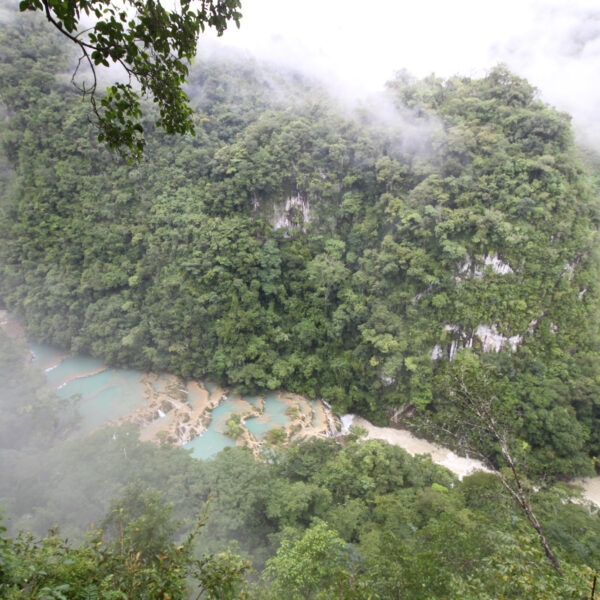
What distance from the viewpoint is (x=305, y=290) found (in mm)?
18516

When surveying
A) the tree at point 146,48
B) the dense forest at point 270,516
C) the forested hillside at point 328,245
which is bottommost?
the dense forest at point 270,516

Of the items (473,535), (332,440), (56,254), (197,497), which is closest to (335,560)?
(473,535)

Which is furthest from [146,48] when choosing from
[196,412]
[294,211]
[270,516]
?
[294,211]

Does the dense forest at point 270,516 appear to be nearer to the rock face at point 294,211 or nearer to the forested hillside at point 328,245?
the forested hillside at point 328,245

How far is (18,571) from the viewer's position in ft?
6.35

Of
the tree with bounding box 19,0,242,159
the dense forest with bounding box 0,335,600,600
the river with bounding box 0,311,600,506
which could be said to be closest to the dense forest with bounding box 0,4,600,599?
the dense forest with bounding box 0,335,600,600

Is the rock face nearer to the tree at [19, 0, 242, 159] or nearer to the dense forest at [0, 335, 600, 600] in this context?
the dense forest at [0, 335, 600, 600]

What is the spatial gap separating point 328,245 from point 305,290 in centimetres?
268

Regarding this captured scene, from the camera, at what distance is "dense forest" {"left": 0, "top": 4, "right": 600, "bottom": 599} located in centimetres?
951

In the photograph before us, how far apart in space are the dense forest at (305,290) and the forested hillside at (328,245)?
11cm

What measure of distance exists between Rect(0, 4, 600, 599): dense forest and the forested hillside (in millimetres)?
107

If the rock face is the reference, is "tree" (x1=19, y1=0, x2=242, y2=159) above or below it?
below

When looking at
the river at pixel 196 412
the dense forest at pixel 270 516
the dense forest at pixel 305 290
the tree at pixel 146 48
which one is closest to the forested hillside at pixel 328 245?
the dense forest at pixel 305 290

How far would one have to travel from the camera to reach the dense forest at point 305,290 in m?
9.51
